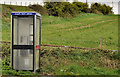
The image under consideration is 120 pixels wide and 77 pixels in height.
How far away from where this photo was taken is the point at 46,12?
36.1 metres

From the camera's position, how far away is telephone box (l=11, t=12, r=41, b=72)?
34.2 ft

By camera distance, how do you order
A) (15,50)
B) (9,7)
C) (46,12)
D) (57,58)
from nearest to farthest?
(15,50)
(57,58)
(9,7)
(46,12)

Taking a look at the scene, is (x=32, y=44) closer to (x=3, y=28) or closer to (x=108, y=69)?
(x=108, y=69)

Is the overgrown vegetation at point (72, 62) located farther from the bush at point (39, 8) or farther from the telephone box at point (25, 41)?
the bush at point (39, 8)

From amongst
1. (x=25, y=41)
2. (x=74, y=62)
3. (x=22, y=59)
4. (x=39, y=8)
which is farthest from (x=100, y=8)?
(x=22, y=59)

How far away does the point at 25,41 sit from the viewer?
35.4ft

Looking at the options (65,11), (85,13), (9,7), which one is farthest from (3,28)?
(85,13)

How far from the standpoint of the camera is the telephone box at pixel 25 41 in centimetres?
1044

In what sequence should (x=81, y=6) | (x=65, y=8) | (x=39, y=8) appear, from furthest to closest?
(x=81, y=6) → (x=65, y=8) → (x=39, y=8)

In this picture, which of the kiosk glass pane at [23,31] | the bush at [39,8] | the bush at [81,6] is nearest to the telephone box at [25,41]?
the kiosk glass pane at [23,31]

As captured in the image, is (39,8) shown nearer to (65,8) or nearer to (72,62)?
(65,8)

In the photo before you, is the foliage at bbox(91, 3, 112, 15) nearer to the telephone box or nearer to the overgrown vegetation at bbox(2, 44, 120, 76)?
the overgrown vegetation at bbox(2, 44, 120, 76)

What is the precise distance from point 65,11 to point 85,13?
802 centimetres

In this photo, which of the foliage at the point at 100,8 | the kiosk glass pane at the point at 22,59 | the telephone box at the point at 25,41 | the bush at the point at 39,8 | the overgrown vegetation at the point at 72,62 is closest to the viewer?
the telephone box at the point at 25,41
